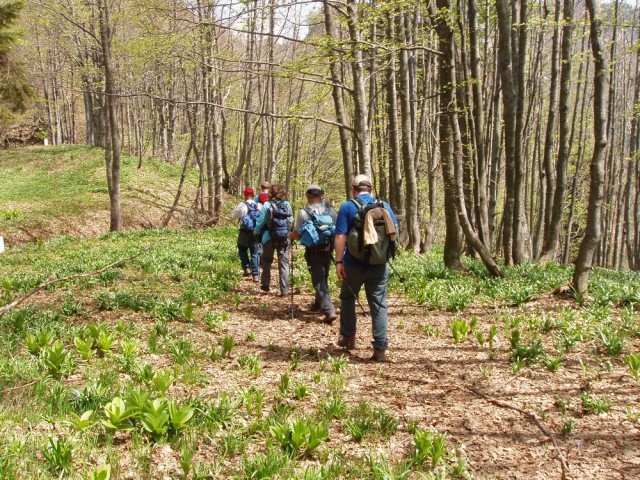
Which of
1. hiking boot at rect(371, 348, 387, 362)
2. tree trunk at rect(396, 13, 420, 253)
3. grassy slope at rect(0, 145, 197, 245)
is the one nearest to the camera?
hiking boot at rect(371, 348, 387, 362)

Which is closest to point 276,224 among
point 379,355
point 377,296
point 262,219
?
point 262,219

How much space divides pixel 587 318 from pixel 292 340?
156 inches

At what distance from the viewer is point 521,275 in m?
9.05

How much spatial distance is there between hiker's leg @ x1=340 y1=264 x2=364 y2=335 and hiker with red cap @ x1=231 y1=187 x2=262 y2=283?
13.7 feet

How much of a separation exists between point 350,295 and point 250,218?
14.7 ft

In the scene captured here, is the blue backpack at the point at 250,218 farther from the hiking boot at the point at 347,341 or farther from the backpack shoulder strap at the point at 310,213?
the hiking boot at the point at 347,341

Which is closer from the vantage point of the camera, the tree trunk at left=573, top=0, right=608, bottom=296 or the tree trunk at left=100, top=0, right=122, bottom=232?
the tree trunk at left=573, top=0, right=608, bottom=296

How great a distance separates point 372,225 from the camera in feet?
17.0

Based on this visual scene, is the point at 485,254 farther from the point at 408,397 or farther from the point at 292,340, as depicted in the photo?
the point at 408,397

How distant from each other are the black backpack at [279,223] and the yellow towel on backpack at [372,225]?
322 cm

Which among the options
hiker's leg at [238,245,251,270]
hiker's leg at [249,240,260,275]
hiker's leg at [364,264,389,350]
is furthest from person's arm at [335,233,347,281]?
hiker's leg at [238,245,251,270]

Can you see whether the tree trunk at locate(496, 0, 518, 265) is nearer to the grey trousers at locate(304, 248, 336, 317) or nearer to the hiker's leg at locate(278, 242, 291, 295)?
the grey trousers at locate(304, 248, 336, 317)

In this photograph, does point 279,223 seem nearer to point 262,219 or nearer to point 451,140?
point 262,219

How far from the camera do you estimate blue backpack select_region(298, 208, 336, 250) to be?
670 centimetres
